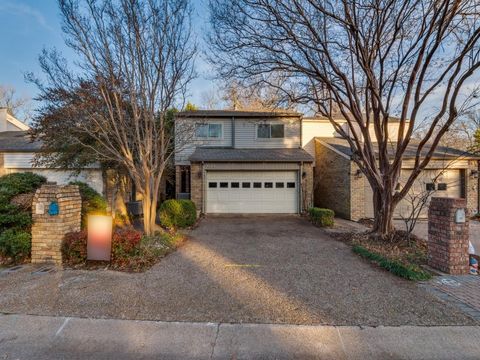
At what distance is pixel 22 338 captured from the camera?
2.93m

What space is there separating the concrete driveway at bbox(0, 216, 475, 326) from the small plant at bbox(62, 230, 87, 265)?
41 cm

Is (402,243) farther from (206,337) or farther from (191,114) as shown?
(191,114)

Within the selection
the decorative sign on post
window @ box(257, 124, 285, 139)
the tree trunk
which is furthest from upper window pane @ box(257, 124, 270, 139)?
the decorative sign on post

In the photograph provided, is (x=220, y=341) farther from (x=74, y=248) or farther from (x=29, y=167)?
(x=29, y=167)

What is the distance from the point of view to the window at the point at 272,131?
14.7 m

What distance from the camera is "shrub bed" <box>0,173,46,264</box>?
17.5ft

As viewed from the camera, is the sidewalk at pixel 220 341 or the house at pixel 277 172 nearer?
the sidewalk at pixel 220 341

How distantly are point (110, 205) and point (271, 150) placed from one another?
9201mm

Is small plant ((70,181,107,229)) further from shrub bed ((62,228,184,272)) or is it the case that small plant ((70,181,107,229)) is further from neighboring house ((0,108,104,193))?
neighboring house ((0,108,104,193))

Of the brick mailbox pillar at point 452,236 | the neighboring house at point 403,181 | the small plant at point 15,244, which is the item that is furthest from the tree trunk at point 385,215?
the small plant at point 15,244

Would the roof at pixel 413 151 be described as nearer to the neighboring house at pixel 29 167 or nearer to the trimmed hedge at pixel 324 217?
the trimmed hedge at pixel 324 217

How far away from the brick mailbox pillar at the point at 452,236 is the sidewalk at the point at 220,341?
2233 millimetres

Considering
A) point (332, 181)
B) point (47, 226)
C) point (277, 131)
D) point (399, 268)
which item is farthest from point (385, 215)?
point (47, 226)

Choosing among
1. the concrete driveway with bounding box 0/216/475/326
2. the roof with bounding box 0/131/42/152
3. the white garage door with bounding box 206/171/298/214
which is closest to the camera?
the concrete driveway with bounding box 0/216/475/326
